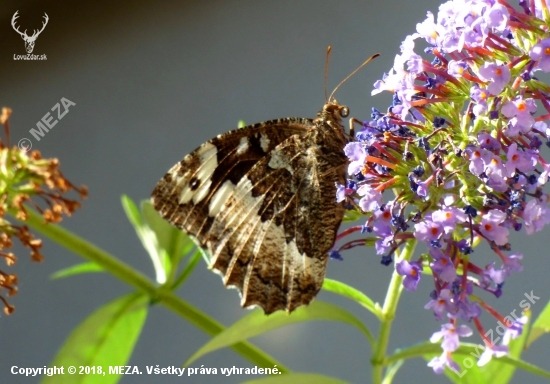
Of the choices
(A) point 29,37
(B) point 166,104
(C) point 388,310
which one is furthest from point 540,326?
(A) point 29,37

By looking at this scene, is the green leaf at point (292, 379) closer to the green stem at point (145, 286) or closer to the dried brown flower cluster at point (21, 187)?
the green stem at point (145, 286)

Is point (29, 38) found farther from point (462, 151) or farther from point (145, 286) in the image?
point (462, 151)

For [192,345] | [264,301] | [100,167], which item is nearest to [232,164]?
[264,301]

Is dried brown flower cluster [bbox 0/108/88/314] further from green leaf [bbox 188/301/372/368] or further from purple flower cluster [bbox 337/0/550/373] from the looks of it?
purple flower cluster [bbox 337/0/550/373]

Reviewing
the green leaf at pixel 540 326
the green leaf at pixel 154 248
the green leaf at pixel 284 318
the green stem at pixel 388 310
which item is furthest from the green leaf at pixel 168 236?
the green leaf at pixel 540 326

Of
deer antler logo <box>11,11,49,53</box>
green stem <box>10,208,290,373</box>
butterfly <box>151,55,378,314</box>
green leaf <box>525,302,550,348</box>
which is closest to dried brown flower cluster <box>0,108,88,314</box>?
green stem <box>10,208,290,373</box>
